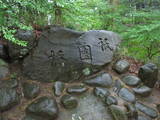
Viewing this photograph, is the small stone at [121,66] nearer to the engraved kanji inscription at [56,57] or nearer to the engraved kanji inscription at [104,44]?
the engraved kanji inscription at [104,44]

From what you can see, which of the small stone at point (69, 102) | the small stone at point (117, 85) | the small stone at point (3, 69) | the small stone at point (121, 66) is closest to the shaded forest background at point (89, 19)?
the small stone at point (121, 66)

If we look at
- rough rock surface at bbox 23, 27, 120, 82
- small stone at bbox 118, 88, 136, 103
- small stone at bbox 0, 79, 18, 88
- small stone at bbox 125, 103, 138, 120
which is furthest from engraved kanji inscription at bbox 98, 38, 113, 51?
small stone at bbox 0, 79, 18, 88

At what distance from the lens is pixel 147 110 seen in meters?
3.55

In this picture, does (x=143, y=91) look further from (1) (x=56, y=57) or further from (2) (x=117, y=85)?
(1) (x=56, y=57)

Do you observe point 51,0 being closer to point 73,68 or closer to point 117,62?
point 73,68

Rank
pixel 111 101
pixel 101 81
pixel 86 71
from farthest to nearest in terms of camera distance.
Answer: pixel 86 71 < pixel 101 81 < pixel 111 101

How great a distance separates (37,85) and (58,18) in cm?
165

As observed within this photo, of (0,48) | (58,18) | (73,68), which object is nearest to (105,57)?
(73,68)

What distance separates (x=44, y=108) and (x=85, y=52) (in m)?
1.50

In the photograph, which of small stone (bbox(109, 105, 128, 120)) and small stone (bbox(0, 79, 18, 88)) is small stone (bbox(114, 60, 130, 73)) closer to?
small stone (bbox(109, 105, 128, 120))

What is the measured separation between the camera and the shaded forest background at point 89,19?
2885 mm

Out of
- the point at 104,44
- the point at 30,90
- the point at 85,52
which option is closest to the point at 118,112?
the point at 85,52

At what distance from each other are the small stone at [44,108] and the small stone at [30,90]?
165 mm

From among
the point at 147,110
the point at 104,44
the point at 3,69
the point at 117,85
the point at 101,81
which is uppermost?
the point at 104,44
